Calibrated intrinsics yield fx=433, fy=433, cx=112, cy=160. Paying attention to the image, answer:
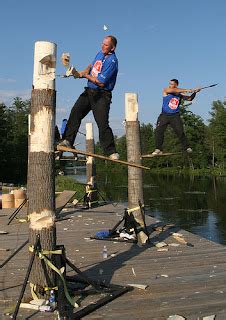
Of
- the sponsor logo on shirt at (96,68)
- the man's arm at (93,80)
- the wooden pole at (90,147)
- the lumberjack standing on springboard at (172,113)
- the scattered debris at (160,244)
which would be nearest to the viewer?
the man's arm at (93,80)

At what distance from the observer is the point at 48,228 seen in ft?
16.7

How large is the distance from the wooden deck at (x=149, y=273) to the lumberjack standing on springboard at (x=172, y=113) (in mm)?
2327

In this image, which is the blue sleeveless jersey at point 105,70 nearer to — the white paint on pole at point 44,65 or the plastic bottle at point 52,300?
the white paint on pole at point 44,65

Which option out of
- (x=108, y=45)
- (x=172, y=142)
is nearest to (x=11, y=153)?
(x=172, y=142)

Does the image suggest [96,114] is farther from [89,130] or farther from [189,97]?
[89,130]

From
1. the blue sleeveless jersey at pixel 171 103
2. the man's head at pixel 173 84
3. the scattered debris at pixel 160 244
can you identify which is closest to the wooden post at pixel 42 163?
the scattered debris at pixel 160 244

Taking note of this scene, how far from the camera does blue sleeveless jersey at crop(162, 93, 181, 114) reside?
1066 centimetres

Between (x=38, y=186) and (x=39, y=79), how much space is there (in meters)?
1.26

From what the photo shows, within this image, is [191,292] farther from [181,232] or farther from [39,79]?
[181,232]

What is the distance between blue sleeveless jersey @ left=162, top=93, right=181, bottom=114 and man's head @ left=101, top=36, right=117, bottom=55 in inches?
165

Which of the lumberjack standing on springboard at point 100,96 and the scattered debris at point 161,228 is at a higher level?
the lumberjack standing on springboard at point 100,96

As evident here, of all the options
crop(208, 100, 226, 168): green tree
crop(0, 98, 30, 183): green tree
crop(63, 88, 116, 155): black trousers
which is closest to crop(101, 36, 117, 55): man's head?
crop(63, 88, 116, 155): black trousers

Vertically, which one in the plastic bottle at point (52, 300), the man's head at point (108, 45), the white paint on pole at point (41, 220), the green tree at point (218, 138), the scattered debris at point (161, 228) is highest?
the green tree at point (218, 138)

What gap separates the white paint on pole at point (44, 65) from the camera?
5.05m
